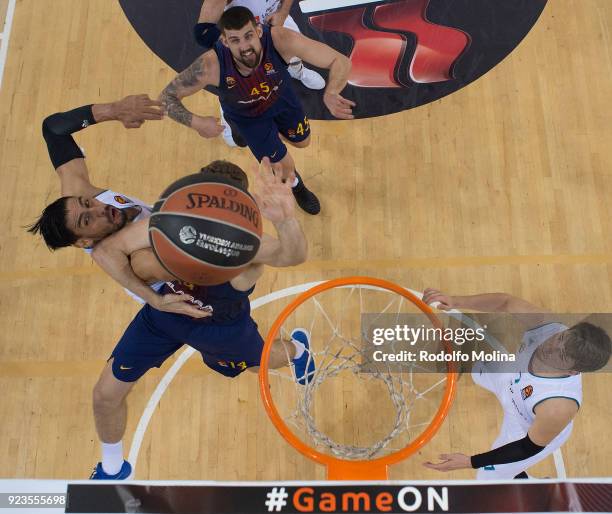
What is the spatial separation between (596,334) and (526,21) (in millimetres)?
Result: 3638

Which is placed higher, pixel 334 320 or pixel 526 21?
pixel 526 21

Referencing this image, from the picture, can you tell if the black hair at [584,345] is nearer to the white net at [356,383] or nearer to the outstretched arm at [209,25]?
the white net at [356,383]

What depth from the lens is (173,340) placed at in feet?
15.2

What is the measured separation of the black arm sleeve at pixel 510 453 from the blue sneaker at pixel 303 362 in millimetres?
1384

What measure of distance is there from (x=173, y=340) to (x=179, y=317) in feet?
0.88

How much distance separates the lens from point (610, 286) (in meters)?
5.66

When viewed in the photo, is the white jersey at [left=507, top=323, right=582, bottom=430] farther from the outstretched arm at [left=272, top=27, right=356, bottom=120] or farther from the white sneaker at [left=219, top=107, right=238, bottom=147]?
the white sneaker at [left=219, top=107, right=238, bottom=147]

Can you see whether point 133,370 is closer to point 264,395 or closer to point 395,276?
point 264,395

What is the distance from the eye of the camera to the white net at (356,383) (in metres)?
5.15

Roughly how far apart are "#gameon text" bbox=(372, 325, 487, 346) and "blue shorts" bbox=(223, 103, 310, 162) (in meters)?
1.65

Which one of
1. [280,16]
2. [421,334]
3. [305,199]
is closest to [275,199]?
[421,334]

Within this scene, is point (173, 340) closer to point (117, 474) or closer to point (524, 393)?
point (117, 474)

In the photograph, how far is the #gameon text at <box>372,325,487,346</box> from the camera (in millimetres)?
5337

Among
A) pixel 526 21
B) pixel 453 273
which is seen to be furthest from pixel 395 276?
pixel 526 21
